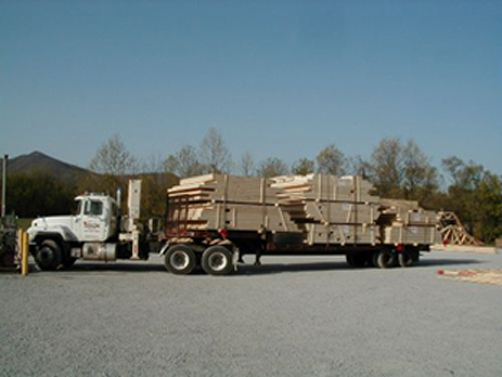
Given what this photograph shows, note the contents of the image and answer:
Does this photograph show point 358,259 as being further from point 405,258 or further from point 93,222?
point 93,222

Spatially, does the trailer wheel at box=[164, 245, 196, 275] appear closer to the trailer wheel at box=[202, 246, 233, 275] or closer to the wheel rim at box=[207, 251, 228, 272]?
the trailer wheel at box=[202, 246, 233, 275]

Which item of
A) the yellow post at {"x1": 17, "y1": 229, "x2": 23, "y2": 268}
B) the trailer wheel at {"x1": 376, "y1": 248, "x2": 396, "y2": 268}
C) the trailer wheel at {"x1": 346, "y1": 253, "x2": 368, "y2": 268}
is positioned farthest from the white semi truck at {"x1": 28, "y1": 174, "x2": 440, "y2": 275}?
the trailer wheel at {"x1": 346, "y1": 253, "x2": 368, "y2": 268}

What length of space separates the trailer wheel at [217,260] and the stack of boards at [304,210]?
758 mm

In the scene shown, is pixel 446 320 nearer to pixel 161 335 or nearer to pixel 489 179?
pixel 161 335

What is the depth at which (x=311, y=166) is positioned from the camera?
47.0 meters

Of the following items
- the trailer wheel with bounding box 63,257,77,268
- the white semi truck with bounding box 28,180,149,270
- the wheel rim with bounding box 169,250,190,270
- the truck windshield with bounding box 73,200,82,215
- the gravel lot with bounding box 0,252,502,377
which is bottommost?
the gravel lot with bounding box 0,252,502,377

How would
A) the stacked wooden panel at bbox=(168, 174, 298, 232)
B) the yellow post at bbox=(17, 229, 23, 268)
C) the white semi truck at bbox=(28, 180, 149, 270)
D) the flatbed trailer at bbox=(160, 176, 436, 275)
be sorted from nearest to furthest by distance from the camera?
the yellow post at bbox=(17, 229, 23, 268), the white semi truck at bbox=(28, 180, 149, 270), the flatbed trailer at bbox=(160, 176, 436, 275), the stacked wooden panel at bbox=(168, 174, 298, 232)

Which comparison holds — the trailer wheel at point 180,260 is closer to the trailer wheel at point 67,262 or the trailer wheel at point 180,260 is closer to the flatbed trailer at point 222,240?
the flatbed trailer at point 222,240

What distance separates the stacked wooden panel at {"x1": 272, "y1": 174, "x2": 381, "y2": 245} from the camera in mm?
20141

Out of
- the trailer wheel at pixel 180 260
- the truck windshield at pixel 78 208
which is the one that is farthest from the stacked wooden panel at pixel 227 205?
the truck windshield at pixel 78 208

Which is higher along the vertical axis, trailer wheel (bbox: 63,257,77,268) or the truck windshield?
Result: the truck windshield

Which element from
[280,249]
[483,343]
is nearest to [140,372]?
[483,343]

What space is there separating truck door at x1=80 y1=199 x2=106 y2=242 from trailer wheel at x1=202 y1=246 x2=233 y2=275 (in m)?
3.55

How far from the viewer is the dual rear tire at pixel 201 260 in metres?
17.8
